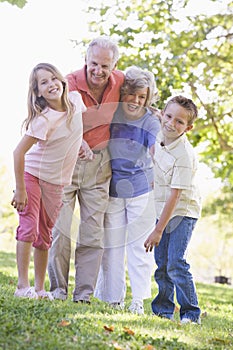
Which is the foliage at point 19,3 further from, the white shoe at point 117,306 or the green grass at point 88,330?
the white shoe at point 117,306

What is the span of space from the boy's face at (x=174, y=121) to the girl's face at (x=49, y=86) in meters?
0.81

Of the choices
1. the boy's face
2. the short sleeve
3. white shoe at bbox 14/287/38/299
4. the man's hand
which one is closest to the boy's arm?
the boy's face

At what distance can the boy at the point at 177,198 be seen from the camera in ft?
16.1

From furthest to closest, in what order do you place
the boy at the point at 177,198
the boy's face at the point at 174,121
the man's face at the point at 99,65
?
the man's face at the point at 99,65 → the boy's face at the point at 174,121 → the boy at the point at 177,198

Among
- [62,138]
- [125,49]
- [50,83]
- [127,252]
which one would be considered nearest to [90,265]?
[127,252]

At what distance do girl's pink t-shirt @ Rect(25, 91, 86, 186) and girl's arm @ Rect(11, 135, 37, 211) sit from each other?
0.53 ft

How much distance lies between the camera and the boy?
4.92 meters

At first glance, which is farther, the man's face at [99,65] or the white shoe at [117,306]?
the man's face at [99,65]

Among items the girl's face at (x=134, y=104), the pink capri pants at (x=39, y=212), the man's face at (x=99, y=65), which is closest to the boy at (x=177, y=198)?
the girl's face at (x=134, y=104)

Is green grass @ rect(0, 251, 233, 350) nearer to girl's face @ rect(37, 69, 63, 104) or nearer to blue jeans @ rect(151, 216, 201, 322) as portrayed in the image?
blue jeans @ rect(151, 216, 201, 322)

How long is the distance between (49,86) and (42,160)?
0.54 metres

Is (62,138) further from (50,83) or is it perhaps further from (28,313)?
(28,313)

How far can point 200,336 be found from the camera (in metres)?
4.22

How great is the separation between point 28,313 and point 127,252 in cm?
174
